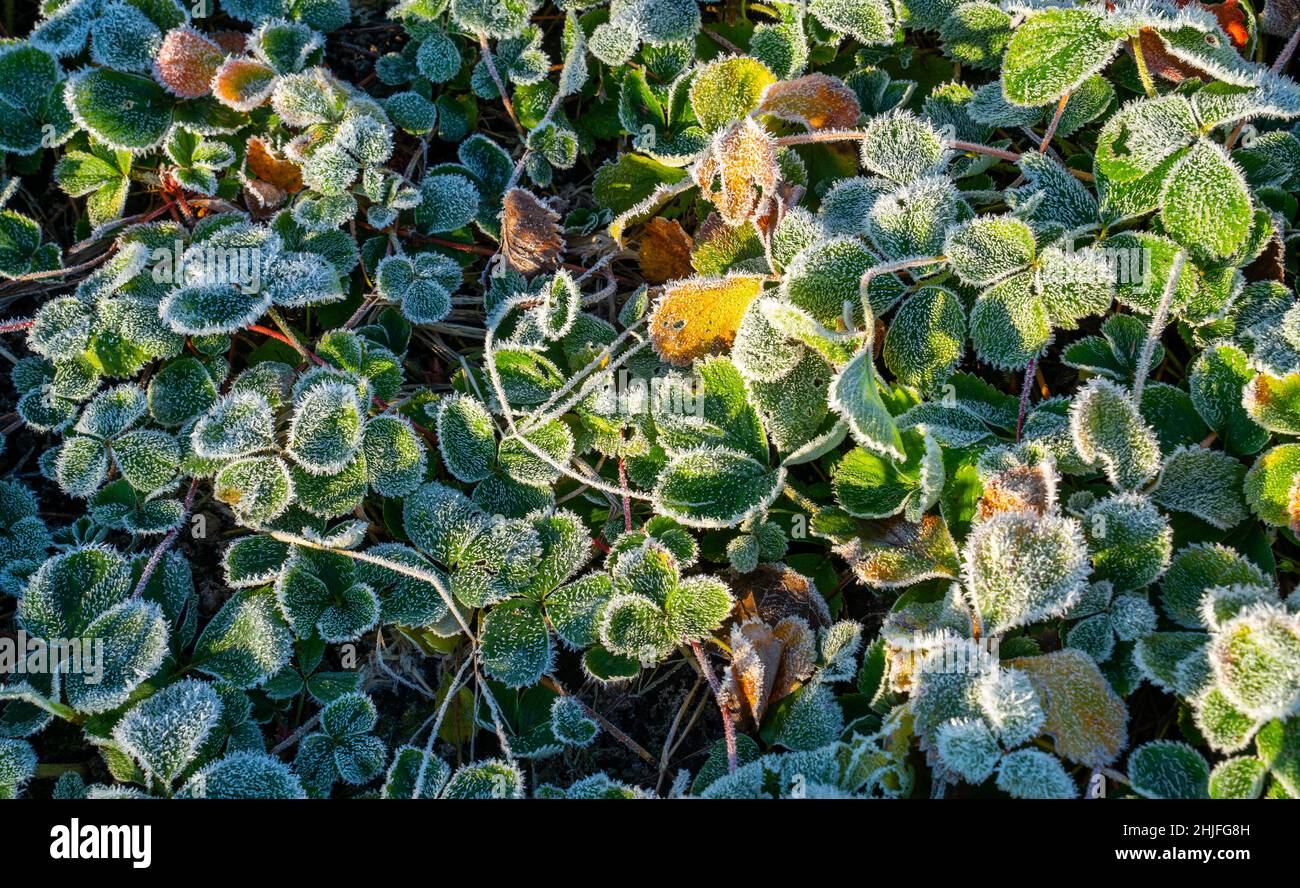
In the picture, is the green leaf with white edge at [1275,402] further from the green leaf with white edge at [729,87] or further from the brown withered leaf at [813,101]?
the green leaf with white edge at [729,87]

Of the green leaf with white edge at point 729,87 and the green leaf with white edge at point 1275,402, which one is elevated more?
the green leaf with white edge at point 729,87

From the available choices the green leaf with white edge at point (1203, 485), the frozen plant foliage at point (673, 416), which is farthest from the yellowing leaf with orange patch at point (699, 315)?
the green leaf with white edge at point (1203, 485)

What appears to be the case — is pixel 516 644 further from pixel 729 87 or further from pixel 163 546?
pixel 729 87

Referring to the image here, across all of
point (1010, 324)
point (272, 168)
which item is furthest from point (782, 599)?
point (272, 168)

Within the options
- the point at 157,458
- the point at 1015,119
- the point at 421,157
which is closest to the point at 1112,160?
the point at 1015,119

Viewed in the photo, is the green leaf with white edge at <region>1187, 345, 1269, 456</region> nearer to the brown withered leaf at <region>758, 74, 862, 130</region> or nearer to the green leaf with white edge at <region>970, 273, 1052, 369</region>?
the green leaf with white edge at <region>970, 273, 1052, 369</region>

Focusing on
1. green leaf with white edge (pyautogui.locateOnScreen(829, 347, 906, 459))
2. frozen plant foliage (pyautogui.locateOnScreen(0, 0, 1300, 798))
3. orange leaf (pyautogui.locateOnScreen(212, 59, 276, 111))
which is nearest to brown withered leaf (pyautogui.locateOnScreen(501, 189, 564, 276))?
frozen plant foliage (pyautogui.locateOnScreen(0, 0, 1300, 798))
